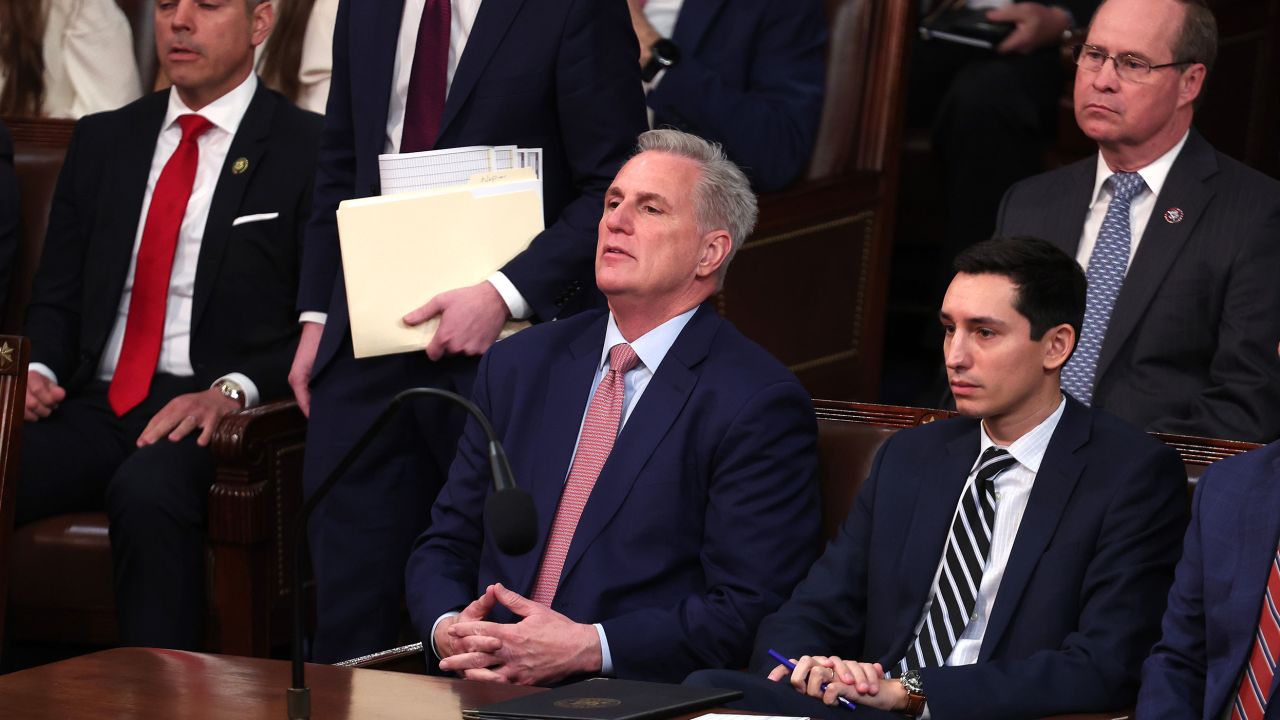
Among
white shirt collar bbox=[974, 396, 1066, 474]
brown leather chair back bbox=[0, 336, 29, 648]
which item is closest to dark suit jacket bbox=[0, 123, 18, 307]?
brown leather chair back bbox=[0, 336, 29, 648]

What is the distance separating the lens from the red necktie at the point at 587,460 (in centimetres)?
276

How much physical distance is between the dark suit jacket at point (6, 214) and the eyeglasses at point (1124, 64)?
2.46m

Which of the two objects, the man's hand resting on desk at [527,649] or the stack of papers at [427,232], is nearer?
the man's hand resting on desk at [527,649]

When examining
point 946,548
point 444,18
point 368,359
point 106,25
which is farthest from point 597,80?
point 106,25

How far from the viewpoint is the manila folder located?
3.01 metres

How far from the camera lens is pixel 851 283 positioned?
4473 millimetres

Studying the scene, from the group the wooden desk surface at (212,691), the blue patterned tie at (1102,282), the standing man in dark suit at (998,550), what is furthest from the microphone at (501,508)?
the blue patterned tie at (1102,282)

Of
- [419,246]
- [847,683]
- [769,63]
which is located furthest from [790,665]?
[769,63]

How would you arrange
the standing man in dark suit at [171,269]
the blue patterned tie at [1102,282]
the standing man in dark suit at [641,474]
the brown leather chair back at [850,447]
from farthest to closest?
the standing man in dark suit at [171,269] < the blue patterned tie at [1102,282] < the brown leather chair back at [850,447] < the standing man in dark suit at [641,474]

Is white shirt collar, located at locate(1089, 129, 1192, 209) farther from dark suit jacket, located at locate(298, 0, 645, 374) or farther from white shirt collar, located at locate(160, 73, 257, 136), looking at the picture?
white shirt collar, located at locate(160, 73, 257, 136)

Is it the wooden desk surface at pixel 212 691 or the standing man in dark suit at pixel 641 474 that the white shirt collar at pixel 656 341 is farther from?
the wooden desk surface at pixel 212 691

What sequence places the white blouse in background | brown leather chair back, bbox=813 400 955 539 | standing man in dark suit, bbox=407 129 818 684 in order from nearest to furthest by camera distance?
standing man in dark suit, bbox=407 129 818 684 < brown leather chair back, bbox=813 400 955 539 < the white blouse in background

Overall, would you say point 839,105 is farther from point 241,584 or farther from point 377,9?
point 241,584

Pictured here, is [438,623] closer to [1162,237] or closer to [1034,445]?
[1034,445]
